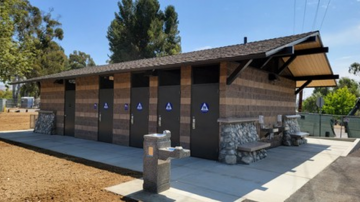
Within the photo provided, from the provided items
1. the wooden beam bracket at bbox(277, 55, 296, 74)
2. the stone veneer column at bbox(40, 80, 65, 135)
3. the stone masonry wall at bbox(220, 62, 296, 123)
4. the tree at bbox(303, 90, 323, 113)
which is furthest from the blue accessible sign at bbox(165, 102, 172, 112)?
the tree at bbox(303, 90, 323, 113)

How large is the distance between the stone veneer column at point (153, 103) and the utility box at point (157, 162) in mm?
4271

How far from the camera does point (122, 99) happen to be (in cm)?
1041

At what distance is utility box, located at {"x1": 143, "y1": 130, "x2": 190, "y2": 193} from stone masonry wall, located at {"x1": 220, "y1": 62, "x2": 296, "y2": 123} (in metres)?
3.11

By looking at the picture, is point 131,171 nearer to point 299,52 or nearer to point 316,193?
point 316,193

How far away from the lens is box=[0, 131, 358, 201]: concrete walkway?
4762 millimetres

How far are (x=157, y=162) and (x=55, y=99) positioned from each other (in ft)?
36.2

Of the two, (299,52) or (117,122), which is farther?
(117,122)

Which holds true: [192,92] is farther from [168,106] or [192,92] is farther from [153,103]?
[153,103]

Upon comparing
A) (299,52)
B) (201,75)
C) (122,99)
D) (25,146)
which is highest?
(299,52)

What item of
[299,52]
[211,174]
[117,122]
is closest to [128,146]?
[117,122]

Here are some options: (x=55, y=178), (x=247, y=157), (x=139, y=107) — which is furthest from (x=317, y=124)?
(x=55, y=178)

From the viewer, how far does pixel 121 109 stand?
34.2ft

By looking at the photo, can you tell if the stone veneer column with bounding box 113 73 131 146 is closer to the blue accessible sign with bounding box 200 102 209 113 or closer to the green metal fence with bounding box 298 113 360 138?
the blue accessible sign with bounding box 200 102 209 113

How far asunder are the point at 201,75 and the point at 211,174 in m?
3.29
